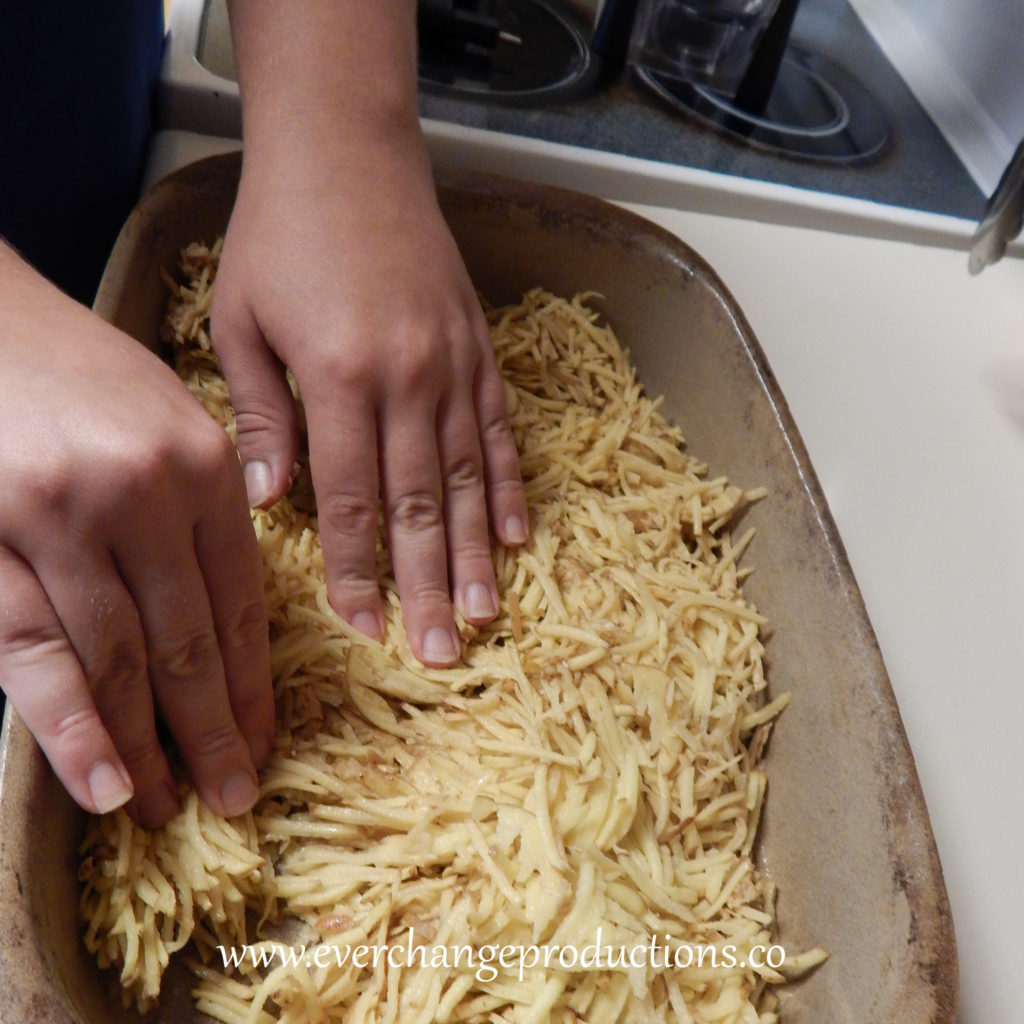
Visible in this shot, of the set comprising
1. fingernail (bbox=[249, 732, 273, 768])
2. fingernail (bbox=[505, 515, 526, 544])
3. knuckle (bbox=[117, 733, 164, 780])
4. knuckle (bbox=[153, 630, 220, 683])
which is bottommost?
fingernail (bbox=[249, 732, 273, 768])

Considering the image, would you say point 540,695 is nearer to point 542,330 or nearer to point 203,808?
point 203,808

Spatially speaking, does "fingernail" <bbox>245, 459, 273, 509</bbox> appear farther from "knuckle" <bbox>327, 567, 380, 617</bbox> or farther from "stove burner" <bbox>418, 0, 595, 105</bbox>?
"stove burner" <bbox>418, 0, 595, 105</bbox>

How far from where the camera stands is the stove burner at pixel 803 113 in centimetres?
152

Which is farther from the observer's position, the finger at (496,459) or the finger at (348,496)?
the finger at (496,459)

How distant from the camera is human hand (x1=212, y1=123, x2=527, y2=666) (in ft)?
2.58

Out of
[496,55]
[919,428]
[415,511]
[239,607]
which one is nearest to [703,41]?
[496,55]

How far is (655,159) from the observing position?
1381mm

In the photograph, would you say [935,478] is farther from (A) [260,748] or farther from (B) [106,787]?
(B) [106,787]

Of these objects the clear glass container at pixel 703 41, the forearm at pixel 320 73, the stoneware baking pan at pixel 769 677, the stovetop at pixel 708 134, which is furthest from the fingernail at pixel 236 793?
the clear glass container at pixel 703 41

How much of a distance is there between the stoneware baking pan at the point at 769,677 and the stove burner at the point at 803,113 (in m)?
0.60

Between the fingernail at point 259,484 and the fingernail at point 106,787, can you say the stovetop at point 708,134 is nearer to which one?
the fingernail at point 259,484

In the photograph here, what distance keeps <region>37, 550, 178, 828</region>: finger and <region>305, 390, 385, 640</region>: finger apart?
0.24 meters

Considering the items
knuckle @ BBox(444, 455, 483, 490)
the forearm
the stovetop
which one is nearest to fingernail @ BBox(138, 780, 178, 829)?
knuckle @ BBox(444, 455, 483, 490)

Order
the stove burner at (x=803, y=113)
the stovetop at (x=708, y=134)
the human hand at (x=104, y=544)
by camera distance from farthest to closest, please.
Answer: the stove burner at (x=803, y=113) < the stovetop at (x=708, y=134) < the human hand at (x=104, y=544)
